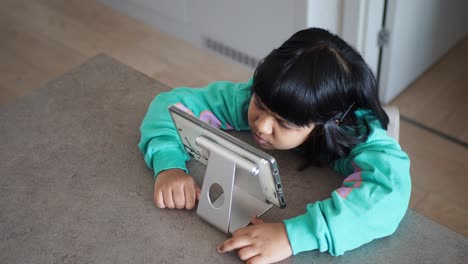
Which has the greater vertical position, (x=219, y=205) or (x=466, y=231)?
(x=219, y=205)

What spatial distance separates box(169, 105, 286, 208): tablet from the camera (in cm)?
86

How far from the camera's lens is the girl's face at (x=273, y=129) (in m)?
0.98

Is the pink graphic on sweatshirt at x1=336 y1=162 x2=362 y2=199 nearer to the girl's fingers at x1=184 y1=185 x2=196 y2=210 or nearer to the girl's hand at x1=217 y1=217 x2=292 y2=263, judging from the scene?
the girl's hand at x1=217 y1=217 x2=292 y2=263

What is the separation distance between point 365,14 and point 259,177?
4.09ft

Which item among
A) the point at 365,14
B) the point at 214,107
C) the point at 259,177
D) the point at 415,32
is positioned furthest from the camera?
the point at 415,32

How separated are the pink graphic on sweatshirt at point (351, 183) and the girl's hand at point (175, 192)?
0.24 meters

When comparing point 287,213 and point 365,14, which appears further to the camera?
point 365,14

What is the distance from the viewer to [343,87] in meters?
0.98

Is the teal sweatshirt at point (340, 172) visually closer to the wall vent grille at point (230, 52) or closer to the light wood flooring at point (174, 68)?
the light wood flooring at point (174, 68)

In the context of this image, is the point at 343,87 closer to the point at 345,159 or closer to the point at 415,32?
the point at 345,159

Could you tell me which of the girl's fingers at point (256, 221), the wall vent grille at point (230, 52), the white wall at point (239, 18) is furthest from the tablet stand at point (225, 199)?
the wall vent grille at point (230, 52)

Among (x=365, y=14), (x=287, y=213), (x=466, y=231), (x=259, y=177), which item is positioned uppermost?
(x=259, y=177)

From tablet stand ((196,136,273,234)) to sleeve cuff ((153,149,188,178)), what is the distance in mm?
105

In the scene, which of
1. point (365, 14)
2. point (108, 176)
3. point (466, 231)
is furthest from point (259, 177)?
point (365, 14)
